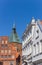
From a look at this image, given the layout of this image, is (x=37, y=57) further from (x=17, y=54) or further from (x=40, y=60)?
(x=17, y=54)

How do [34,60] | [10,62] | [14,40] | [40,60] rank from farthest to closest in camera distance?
[14,40], [10,62], [34,60], [40,60]

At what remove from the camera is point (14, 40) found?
417 feet

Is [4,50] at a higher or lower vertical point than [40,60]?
higher

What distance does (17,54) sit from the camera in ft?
290

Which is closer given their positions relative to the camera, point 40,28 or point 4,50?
point 40,28

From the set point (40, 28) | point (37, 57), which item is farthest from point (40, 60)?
point (40, 28)

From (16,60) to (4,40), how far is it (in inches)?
405

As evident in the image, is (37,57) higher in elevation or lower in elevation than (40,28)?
lower

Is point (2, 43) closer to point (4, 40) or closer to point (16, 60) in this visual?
point (4, 40)

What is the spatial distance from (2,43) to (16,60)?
9.47 m

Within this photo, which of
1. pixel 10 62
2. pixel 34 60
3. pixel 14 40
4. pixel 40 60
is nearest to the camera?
pixel 40 60

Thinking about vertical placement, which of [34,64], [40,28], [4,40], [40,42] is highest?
[4,40]

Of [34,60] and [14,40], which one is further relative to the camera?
[14,40]

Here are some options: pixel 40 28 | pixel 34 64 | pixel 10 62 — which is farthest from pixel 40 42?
pixel 10 62
